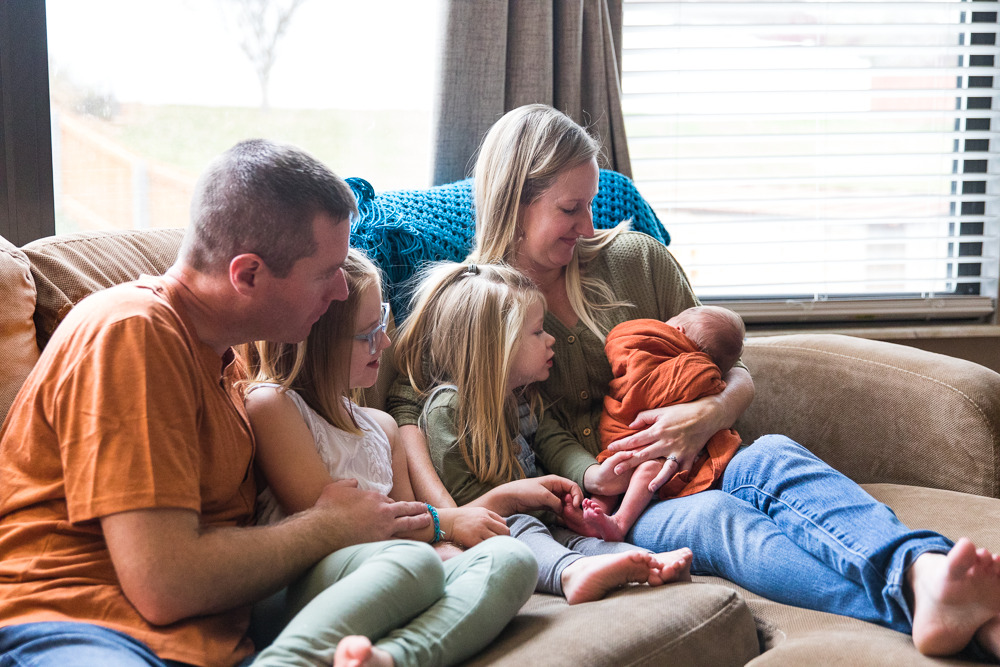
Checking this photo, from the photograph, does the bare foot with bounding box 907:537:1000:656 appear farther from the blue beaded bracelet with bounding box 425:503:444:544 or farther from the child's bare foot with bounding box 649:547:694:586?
the blue beaded bracelet with bounding box 425:503:444:544

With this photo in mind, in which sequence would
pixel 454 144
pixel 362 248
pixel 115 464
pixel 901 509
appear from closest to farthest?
pixel 115 464, pixel 901 509, pixel 362 248, pixel 454 144

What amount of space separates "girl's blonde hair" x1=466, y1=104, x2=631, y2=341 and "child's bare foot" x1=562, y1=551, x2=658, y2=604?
600 millimetres

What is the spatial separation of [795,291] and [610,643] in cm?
182

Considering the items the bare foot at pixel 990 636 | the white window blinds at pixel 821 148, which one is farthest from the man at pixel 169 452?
the white window blinds at pixel 821 148

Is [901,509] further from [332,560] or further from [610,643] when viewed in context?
[332,560]

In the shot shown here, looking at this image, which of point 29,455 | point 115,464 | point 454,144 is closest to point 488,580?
point 115,464

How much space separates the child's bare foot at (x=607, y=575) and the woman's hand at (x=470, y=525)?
0.16 m

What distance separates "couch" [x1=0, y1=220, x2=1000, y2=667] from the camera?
105cm

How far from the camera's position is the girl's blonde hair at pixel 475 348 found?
1.51 m

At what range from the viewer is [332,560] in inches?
42.2

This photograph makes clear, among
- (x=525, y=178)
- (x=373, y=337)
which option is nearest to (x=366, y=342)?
(x=373, y=337)

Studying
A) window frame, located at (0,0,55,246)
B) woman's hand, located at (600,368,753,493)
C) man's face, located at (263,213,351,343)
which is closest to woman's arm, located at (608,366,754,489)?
woman's hand, located at (600,368,753,493)

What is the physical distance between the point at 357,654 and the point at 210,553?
0.22 meters

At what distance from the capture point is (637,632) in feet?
3.44
